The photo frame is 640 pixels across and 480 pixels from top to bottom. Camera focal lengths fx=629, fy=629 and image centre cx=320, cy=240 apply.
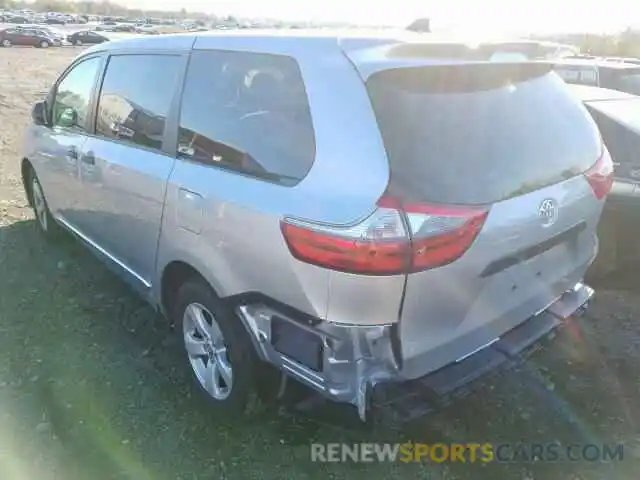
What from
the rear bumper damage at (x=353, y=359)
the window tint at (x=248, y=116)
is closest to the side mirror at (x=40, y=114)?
the window tint at (x=248, y=116)

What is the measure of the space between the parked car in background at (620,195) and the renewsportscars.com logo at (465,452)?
1.76 metres

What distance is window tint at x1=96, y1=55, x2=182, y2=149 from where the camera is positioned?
327 centimetres

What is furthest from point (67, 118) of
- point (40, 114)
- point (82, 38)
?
point (82, 38)

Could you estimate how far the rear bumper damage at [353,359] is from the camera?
2299mm

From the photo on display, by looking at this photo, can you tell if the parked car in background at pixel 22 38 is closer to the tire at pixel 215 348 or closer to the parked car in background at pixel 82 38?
the parked car in background at pixel 82 38

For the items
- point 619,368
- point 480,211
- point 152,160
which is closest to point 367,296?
point 480,211

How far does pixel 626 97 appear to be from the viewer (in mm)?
4973

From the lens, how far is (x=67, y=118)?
441 centimetres

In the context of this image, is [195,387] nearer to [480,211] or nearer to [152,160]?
[152,160]

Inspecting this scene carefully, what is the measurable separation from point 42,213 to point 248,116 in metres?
3.33

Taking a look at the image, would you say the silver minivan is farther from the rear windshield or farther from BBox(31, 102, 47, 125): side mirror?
BBox(31, 102, 47, 125): side mirror

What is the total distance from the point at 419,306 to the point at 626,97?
366 centimetres

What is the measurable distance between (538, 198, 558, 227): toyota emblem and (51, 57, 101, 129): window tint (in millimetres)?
2939

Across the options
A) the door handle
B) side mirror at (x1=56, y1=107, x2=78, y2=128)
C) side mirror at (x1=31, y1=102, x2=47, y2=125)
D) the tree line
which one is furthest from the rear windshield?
the tree line
